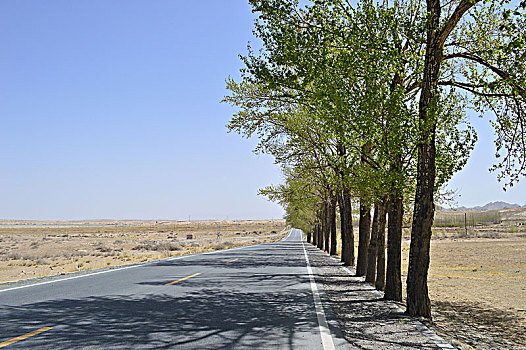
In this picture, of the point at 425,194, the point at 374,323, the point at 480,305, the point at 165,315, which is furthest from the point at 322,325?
the point at 480,305

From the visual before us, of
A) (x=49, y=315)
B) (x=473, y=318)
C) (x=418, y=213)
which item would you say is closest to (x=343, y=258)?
(x=473, y=318)

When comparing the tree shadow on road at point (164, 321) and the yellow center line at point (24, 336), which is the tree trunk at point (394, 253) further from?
the yellow center line at point (24, 336)

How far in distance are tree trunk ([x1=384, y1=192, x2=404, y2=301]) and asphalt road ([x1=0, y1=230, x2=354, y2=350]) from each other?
181 cm

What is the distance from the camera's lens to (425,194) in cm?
944

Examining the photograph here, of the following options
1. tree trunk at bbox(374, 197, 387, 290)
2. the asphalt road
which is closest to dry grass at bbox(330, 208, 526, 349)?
tree trunk at bbox(374, 197, 387, 290)

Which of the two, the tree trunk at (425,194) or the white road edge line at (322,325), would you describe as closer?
the white road edge line at (322,325)

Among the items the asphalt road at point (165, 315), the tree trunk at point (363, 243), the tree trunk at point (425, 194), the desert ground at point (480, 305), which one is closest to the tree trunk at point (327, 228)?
the desert ground at point (480, 305)

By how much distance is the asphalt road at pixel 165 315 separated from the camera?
21.9 feet

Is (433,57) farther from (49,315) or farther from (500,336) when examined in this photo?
(49,315)

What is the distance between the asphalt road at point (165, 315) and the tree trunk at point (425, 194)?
1.82 meters

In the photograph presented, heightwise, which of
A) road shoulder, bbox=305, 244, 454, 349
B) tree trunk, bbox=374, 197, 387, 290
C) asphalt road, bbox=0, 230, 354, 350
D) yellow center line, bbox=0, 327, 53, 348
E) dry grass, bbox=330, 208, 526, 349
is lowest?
dry grass, bbox=330, 208, 526, 349

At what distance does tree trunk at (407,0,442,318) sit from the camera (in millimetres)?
9422

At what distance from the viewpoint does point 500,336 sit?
8703 mm

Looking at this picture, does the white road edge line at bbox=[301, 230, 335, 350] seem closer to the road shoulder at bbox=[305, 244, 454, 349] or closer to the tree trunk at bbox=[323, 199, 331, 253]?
the road shoulder at bbox=[305, 244, 454, 349]
